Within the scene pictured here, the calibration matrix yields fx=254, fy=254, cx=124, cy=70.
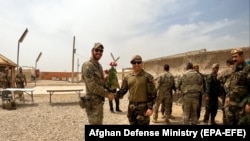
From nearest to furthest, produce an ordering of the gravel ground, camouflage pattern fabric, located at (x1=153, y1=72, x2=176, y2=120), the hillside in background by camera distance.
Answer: the gravel ground < camouflage pattern fabric, located at (x1=153, y1=72, x2=176, y2=120) < the hillside in background

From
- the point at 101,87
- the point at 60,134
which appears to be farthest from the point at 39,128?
the point at 101,87

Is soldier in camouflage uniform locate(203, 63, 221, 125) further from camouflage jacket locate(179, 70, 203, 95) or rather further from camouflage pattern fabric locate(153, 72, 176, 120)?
camouflage pattern fabric locate(153, 72, 176, 120)

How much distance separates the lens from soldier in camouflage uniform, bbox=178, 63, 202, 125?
6582 mm

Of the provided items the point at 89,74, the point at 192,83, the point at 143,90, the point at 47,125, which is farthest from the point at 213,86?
the point at 47,125

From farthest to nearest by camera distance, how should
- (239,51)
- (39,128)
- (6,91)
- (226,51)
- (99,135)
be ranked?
(6,91)
(226,51)
(39,128)
(239,51)
(99,135)

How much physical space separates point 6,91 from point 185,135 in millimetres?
10849

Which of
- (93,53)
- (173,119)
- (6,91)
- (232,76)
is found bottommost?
(173,119)

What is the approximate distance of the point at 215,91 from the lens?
7.45 metres

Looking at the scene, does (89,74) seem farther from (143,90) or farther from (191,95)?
(191,95)

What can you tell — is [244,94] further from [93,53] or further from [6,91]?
[6,91]

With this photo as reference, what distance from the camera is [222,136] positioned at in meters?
2.63

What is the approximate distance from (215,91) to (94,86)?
4.63 m

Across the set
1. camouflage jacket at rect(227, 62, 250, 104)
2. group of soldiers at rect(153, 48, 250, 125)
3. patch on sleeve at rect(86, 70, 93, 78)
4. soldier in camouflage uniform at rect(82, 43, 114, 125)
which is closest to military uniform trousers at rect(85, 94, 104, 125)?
soldier in camouflage uniform at rect(82, 43, 114, 125)

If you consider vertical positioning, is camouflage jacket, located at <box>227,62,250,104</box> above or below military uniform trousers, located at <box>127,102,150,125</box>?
above
